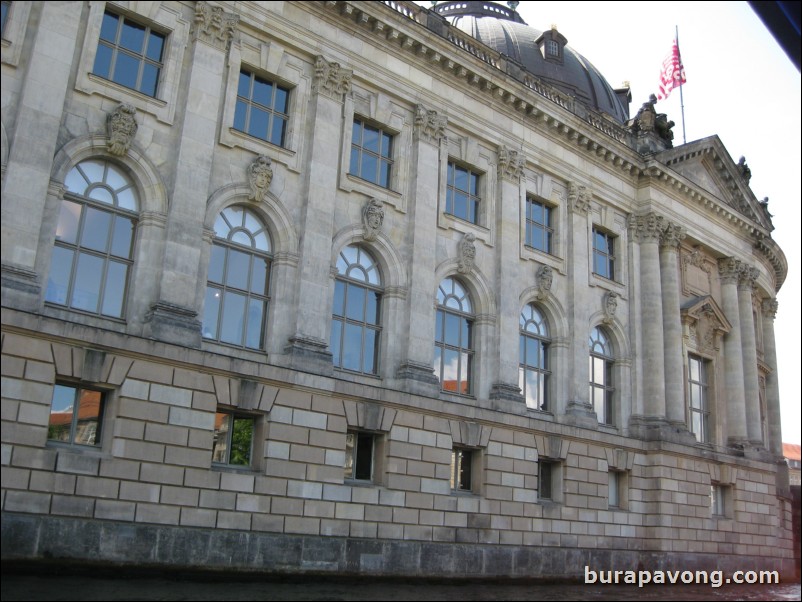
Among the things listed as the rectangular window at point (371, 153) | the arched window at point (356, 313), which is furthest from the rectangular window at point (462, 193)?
the arched window at point (356, 313)

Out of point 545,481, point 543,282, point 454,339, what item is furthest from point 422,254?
point 545,481

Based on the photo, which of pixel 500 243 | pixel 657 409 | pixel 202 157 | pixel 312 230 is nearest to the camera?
pixel 202 157

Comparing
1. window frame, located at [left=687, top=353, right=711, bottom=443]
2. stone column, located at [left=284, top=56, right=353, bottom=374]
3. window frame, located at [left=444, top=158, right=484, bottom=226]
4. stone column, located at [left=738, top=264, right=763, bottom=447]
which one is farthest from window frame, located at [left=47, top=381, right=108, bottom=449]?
stone column, located at [left=738, top=264, right=763, bottom=447]

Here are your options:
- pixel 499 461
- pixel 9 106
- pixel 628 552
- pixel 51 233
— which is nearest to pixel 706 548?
pixel 628 552

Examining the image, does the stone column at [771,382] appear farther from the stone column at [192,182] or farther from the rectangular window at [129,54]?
the rectangular window at [129,54]

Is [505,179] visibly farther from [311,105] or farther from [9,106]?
[9,106]

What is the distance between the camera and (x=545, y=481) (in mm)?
29969

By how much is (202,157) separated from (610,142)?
60.5 feet

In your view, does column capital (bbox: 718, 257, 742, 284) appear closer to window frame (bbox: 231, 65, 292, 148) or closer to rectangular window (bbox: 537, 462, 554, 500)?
rectangular window (bbox: 537, 462, 554, 500)

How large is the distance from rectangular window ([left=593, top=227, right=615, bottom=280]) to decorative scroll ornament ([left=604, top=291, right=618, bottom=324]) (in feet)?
3.05

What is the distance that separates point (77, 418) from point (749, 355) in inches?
1262

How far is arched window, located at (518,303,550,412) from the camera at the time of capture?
30344mm

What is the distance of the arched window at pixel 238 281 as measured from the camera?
22875mm

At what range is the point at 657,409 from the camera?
33.9m
